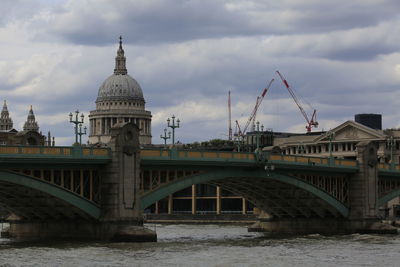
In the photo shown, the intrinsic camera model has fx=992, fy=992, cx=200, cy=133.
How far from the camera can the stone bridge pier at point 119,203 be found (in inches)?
3187

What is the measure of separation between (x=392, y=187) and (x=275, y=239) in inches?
1213

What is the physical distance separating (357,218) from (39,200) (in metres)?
43.2

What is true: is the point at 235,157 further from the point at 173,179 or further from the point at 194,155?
the point at 173,179

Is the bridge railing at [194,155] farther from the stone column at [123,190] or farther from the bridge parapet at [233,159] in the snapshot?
the stone column at [123,190]

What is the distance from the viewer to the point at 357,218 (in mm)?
110750

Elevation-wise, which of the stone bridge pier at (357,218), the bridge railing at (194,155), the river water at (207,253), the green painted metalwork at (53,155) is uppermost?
the bridge railing at (194,155)

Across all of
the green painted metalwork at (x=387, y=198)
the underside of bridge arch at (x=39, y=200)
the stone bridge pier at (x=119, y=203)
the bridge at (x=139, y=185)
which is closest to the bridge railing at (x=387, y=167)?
the green painted metalwork at (x=387, y=198)

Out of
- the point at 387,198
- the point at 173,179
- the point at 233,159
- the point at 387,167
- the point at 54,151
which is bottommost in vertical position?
the point at 387,198

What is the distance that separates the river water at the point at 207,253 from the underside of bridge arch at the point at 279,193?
7269 mm

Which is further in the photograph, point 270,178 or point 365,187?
point 365,187

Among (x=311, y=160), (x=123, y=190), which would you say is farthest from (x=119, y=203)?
(x=311, y=160)

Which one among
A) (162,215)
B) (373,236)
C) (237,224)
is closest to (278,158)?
(373,236)

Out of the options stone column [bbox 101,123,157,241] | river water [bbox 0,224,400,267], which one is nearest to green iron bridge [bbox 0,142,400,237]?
stone column [bbox 101,123,157,241]

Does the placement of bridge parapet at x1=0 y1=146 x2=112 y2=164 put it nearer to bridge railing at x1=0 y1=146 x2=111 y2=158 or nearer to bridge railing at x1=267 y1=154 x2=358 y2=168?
bridge railing at x1=0 y1=146 x2=111 y2=158
